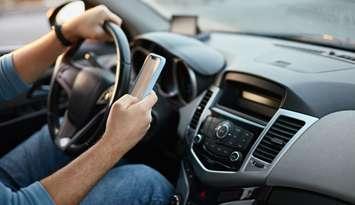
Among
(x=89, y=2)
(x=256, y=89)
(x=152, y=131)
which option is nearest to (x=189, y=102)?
(x=152, y=131)

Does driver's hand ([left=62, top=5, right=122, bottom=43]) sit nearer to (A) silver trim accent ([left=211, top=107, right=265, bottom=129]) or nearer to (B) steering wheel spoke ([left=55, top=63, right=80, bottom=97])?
(B) steering wheel spoke ([left=55, top=63, right=80, bottom=97])

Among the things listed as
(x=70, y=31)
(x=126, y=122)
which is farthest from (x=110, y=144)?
(x=70, y=31)

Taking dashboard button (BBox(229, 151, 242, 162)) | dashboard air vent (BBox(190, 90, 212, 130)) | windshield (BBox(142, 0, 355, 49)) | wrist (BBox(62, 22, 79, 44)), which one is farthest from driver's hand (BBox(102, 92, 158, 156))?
windshield (BBox(142, 0, 355, 49))

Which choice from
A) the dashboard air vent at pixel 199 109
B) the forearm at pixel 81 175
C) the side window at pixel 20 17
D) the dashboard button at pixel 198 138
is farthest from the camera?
the side window at pixel 20 17

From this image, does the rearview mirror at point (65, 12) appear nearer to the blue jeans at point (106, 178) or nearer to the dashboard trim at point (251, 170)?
the blue jeans at point (106, 178)

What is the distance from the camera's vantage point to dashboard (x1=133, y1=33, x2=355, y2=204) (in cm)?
136

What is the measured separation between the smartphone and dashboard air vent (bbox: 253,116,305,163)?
0.36 metres

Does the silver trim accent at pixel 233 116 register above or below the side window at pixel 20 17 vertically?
above

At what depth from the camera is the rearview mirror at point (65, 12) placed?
174cm

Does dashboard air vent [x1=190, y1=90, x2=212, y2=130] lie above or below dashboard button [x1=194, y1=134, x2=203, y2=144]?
above

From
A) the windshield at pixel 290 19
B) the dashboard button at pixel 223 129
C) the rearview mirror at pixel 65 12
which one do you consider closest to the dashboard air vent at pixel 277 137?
the dashboard button at pixel 223 129

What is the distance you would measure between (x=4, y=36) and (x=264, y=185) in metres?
3.30

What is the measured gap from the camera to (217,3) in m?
3.62

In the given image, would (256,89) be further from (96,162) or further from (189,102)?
(96,162)
